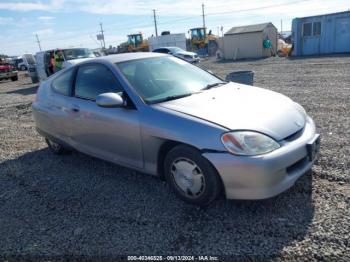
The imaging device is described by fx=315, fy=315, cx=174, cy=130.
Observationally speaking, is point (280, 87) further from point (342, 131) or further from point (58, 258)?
point (58, 258)

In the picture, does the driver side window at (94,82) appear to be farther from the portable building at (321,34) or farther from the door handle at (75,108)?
A: the portable building at (321,34)

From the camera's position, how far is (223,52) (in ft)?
91.9

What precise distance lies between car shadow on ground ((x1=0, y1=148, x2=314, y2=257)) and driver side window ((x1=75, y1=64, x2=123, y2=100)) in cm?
113

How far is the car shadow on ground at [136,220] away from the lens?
2729 mm

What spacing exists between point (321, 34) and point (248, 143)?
23.0 metres

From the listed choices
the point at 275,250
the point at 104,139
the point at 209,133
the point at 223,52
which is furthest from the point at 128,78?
the point at 223,52

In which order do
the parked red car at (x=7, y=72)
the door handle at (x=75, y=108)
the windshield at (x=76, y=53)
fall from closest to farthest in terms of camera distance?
the door handle at (x=75, y=108)
the windshield at (x=76, y=53)
the parked red car at (x=7, y=72)

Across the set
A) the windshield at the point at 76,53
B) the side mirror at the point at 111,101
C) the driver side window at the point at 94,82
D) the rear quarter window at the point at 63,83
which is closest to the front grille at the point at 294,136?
the side mirror at the point at 111,101

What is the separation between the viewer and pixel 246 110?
3.13m

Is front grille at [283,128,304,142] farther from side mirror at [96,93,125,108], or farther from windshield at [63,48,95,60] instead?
windshield at [63,48,95,60]

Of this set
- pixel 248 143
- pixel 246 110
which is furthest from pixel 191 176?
pixel 246 110

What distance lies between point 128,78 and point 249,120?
1.51 meters

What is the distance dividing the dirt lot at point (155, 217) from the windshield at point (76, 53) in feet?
41.1

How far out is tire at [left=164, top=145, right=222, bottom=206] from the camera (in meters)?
2.96
